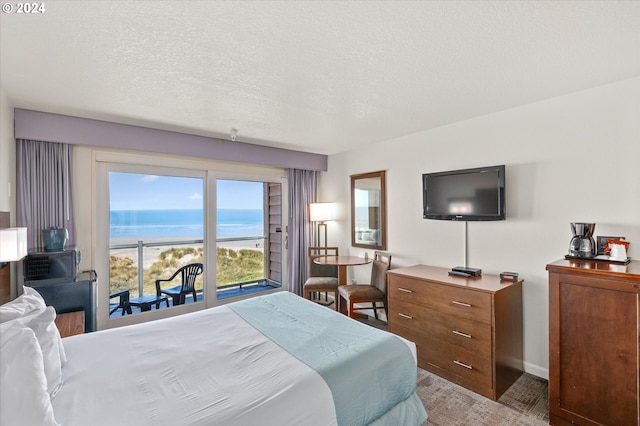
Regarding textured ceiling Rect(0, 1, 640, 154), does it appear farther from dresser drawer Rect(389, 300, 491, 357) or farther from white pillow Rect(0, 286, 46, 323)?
dresser drawer Rect(389, 300, 491, 357)

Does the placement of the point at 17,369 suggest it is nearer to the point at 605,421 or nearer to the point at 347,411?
the point at 347,411

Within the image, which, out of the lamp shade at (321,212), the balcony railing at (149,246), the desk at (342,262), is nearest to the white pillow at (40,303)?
the balcony railing at (149,246)

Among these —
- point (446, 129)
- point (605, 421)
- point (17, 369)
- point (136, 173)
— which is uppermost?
point (446, 129)

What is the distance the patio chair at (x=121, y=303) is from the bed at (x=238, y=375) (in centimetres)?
165

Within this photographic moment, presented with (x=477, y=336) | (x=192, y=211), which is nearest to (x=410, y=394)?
(x=477, y=336)

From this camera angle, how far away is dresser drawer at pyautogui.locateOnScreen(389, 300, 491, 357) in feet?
7.97

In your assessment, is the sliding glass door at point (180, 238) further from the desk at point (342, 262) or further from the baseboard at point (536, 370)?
the baseboard at point (536, 370)

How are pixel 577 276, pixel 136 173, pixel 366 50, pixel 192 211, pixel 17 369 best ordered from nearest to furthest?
pixel 17 369
pixel 366 50
pixel 577 276
pixel 136 173
pixel 192 211

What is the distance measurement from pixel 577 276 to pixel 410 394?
4.41 feet

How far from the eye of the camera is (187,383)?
1497mm

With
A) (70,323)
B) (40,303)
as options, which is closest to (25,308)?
(40,303)

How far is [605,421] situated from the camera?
188 cm

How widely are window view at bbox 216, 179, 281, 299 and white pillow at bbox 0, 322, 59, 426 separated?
2.95 metres

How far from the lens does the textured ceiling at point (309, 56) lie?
1486 millimetres
